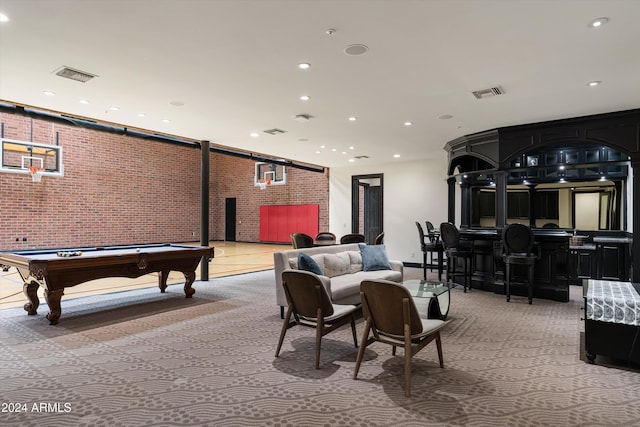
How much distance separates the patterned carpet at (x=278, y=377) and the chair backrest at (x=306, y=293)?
464 millimetres

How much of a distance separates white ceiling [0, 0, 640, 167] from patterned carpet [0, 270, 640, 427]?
111 inches

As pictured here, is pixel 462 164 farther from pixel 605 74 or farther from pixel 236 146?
pixel 236 146

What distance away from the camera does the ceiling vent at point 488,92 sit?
445 cm

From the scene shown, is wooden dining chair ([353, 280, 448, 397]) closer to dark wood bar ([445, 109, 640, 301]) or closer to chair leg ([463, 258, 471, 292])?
chair leg ([463, 258, 471, 292])

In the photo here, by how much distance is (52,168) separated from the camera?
10.6m

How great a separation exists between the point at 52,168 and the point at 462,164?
1111 cm

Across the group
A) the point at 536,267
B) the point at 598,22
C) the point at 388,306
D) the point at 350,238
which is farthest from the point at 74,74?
the point at 536,267

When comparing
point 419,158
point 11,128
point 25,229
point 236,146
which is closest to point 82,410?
point 236,146

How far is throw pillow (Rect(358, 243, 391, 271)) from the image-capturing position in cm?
543

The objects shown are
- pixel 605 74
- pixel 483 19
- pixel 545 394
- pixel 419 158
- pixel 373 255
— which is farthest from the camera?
pixel 419 158

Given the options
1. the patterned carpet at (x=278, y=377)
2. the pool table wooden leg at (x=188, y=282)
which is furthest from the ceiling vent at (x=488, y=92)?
the pool table wooden leg at (x=188, y=282)

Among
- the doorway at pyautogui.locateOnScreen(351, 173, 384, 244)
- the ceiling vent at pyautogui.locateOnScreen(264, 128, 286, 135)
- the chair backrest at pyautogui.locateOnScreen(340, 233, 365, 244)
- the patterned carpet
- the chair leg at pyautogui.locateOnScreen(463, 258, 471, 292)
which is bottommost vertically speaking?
the patterned carpet

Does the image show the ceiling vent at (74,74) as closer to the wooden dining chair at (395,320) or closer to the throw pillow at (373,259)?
the wooden dining chair at (395,320)

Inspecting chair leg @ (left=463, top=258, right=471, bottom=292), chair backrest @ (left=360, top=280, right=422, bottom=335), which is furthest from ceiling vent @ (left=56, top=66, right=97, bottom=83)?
chair leg @ (left=463, top=258, right=471, bottom=292)
